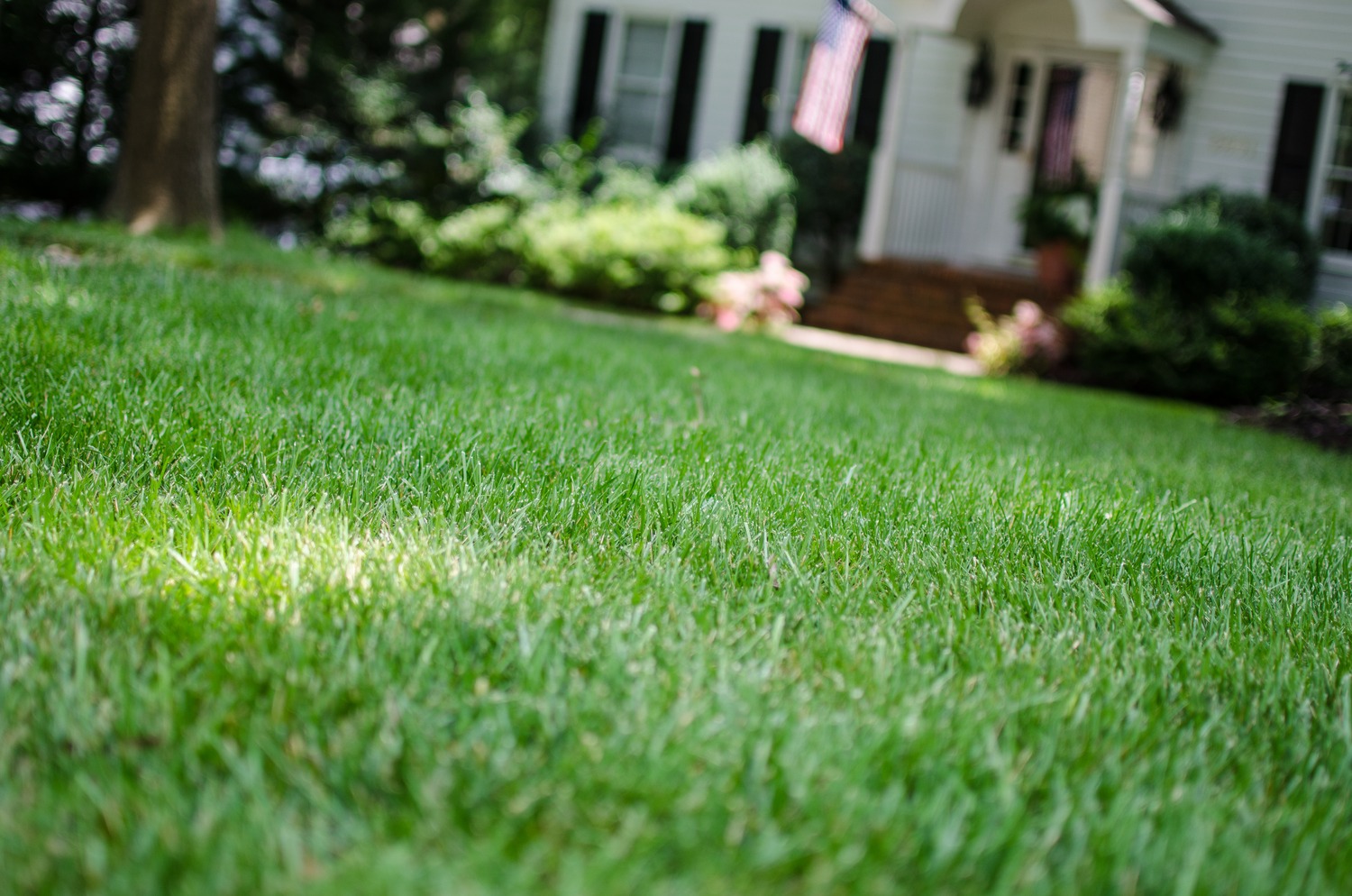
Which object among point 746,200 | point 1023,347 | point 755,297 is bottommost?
point 1023,347

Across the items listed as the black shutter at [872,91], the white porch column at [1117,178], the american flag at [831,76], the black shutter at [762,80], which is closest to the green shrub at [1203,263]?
the white porch column at [1117,178]

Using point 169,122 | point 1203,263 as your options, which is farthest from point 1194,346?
point 169,122

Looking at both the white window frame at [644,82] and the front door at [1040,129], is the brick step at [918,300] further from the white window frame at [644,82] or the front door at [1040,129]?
the white window frame at [644,82]

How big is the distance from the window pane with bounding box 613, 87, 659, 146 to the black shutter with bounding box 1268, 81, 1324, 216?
8.06 metres

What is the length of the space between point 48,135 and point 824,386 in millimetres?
10612

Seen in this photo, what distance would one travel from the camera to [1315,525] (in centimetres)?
384

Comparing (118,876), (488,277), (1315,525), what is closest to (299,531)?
(118,876)

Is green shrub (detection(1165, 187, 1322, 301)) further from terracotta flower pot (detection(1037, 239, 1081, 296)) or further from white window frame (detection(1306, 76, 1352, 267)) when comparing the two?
terracotta flower pot (detection(1037, 239, 1081, 296))

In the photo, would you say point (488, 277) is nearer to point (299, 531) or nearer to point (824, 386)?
point (824, 386)

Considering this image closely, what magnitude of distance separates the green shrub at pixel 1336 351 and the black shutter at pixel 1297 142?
5.43m

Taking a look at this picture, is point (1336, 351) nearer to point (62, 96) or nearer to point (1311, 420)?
point (1311, 420)

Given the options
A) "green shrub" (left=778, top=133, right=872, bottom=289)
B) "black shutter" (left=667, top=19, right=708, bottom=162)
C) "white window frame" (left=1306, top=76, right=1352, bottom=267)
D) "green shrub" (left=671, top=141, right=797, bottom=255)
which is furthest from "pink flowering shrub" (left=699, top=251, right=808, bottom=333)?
"white window frame" (left=1306, top=76, right=1352, bottom=267)

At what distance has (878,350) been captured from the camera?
11.8m

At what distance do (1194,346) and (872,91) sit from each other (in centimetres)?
653
